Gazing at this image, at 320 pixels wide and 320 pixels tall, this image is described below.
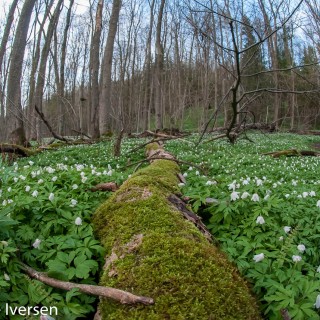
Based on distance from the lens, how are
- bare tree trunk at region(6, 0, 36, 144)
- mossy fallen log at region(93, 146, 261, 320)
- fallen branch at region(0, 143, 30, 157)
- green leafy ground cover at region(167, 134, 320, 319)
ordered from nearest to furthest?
1. mossy fallen log at region(93, 146, 261, 320)
2. green leafy ground cover at region(167, 134, 320, 319)
3. fallen branch at region(0, 143, 30, 157)
4. bare tree trunk at region(6, 0, 36, 144)

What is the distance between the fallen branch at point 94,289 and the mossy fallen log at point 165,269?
0.04 meters

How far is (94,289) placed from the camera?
1941mm

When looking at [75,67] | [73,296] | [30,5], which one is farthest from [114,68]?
[73,296]

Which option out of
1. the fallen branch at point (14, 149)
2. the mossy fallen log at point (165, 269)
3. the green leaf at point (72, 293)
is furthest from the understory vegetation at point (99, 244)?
the fallen branch at point (14, 149)

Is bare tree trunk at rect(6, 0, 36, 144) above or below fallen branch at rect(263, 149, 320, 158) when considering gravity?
above

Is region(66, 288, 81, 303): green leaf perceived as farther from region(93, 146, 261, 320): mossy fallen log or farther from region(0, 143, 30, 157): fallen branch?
region(0, 143, 30, 157): fallen branch

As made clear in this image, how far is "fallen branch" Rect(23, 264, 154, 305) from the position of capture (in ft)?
5.83

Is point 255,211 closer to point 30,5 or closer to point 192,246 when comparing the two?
point 192,246

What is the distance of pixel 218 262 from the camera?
2.20 meters

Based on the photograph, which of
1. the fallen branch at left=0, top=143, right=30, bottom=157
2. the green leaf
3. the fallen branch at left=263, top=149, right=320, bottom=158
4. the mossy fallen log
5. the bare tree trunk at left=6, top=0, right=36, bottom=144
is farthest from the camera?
the fallen branch at left=263, top=149, right=320, bottom=158

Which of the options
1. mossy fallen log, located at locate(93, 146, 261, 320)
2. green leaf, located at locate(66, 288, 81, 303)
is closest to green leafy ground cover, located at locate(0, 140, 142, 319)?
green leaf, located at locate(66, 288, 81, 303)

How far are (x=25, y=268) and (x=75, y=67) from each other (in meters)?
34.9

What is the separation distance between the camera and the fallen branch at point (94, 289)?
1777 mm

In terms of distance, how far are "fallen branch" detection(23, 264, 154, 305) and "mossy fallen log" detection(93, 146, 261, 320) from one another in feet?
0.12
